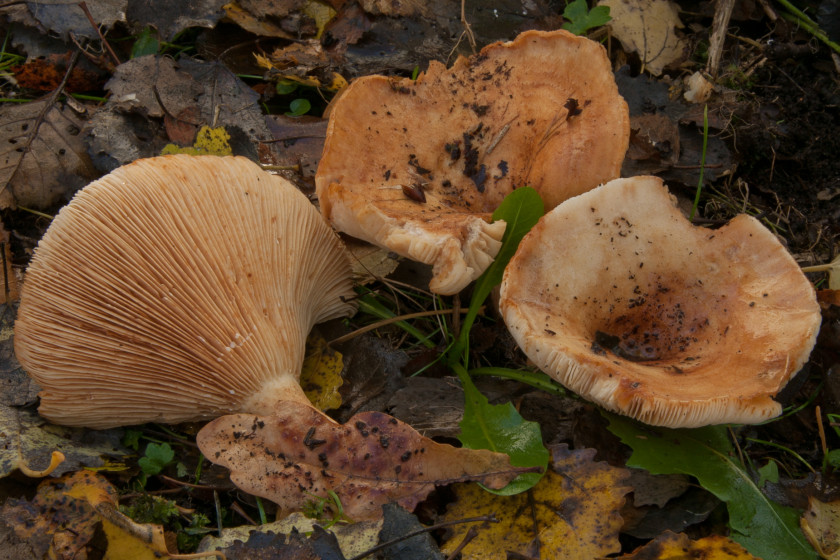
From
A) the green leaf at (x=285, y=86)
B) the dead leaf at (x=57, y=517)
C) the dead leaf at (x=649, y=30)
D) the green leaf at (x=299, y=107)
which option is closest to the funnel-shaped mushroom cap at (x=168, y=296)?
the dead leaf at (x=57, y=517)

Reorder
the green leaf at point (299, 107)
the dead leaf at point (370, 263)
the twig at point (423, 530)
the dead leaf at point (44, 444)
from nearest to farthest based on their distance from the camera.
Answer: the twig at point (423, 530)
the dead leaf at point (44, 444)
the dead leaf at point (370, 263)
the green leaf at point (299, 107)

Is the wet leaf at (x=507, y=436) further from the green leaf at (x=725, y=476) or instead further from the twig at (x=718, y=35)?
the twig at (x=718, y=35)

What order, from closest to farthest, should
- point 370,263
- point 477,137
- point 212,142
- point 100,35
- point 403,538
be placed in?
point 403,538
point 477,137
point 370,263
point 212,142
point 100,35

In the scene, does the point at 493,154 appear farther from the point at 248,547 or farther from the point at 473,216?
the point at 248,547

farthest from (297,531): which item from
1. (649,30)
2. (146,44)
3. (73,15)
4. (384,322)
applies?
(649,30)

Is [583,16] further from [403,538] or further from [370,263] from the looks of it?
[403,538]

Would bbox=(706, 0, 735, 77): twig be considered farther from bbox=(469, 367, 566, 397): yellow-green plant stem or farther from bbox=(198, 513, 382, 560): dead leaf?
bbox=(198, 513, 382, 560): dead leaf

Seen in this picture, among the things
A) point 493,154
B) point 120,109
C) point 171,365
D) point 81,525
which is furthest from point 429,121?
point 81,525
